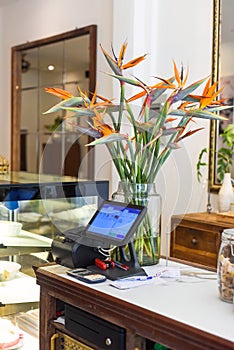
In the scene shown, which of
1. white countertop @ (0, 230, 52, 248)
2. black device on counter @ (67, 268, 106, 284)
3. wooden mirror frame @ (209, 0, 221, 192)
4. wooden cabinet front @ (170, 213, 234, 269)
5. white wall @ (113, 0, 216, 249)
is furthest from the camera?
white wall @ (113, 0, 216, 249)

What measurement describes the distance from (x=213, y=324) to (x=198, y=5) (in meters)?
3.21

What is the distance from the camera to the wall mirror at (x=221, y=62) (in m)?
3.64

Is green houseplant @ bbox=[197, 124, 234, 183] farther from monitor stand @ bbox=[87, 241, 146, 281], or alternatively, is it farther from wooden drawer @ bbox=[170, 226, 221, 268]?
monitor stand @ bbox=[87, 241, 146, 281]

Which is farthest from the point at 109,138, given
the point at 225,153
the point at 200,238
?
the point at 225,153

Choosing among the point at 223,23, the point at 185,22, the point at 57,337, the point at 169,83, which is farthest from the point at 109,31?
Result: the point at 57,337

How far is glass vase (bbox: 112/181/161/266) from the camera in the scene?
65.3 inches

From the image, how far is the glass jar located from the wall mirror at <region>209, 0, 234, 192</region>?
231 cm

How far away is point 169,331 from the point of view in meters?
1.19

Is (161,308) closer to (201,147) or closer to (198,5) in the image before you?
(201,147)

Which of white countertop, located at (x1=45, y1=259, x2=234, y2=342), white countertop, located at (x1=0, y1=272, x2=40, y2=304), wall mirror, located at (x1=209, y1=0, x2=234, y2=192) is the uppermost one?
wall mirror, located at (x1=209, y1=0, x2=234, y2=192)

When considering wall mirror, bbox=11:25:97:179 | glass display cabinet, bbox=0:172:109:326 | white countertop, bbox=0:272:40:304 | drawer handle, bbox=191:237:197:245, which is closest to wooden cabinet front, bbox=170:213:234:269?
drawer handle, bbox=191:237:197:245

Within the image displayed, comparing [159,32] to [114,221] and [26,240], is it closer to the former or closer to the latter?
[26,240]

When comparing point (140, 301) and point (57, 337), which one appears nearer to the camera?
point (140, 301)

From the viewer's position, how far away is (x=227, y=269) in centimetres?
135
